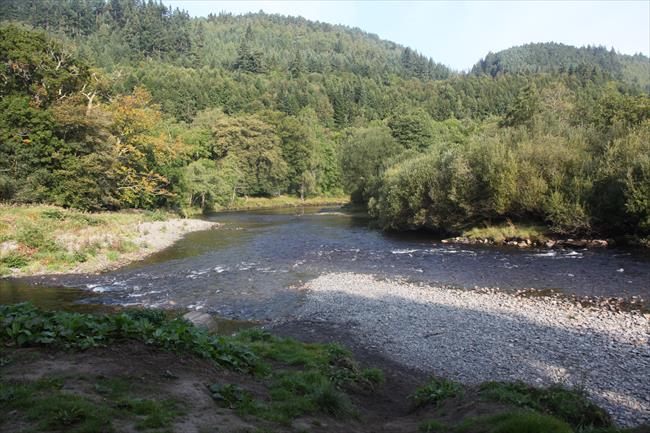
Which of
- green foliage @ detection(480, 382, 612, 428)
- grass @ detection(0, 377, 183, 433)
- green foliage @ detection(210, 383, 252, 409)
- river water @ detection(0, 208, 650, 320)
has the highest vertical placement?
grass @ detection(0, 377, 183, 433)

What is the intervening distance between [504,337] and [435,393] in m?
6.42

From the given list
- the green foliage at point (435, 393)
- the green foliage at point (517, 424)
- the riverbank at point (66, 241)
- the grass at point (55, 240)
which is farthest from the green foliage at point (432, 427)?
the grass at point (55, 240)

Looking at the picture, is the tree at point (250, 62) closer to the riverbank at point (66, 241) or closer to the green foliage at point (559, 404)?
the riverbank at point (66, 241)

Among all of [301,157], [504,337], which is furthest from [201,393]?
[301,157]

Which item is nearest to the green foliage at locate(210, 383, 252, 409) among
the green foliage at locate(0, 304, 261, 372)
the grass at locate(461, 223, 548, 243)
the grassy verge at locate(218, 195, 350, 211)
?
the green foliage at locate(0, 304, 261, 372)

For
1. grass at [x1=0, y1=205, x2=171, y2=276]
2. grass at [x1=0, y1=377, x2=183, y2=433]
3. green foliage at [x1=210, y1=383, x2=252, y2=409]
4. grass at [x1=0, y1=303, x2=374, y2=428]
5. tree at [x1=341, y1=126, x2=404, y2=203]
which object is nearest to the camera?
grass at [x1=0, y1=377, x2=183, y2=433]

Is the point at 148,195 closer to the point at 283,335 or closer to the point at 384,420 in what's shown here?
the point at 283,335

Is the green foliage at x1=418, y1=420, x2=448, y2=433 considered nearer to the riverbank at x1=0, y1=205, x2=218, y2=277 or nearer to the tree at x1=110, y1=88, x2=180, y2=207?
the riverbank at x1=0, y1=205, x2=218, y2=277

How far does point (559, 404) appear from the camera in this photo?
819 centimetres

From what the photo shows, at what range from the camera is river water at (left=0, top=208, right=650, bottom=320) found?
21.4 m

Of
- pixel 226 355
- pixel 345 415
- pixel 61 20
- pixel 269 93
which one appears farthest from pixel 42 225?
pixel 61 20

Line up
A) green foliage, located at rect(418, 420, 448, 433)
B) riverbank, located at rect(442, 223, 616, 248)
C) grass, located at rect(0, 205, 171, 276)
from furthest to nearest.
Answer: riverbank, located at rect(442, 223, 616, 248) → grass, located at rect(0, 205, 171, 276) → green foliage, located at rect(418, 420, 448, 433)

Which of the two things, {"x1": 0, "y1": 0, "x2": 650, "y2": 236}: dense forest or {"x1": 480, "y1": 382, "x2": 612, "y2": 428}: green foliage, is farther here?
{"x1": 0, "y1": 0, "x2": 650, "y2": 236}: dense forest

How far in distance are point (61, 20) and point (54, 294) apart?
20457 cm
